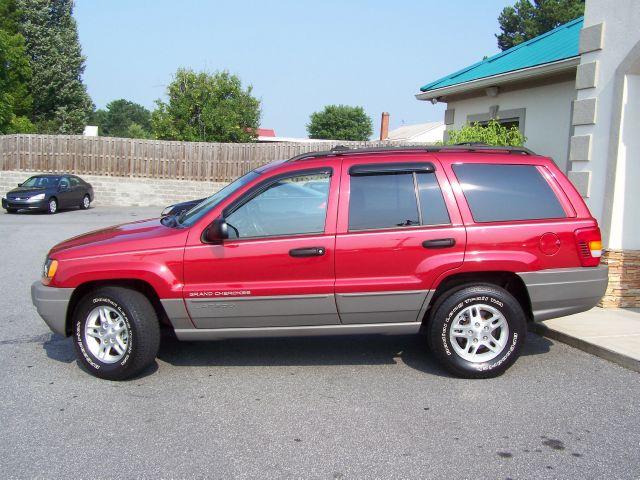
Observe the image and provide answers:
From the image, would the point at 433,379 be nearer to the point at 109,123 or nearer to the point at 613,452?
the point at 613,452

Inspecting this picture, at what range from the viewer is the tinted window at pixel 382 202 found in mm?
5016

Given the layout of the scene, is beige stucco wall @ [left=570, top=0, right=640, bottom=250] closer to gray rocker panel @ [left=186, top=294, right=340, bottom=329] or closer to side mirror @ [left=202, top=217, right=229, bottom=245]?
gray rocker panel @ [left=186, top=294, right=340, bottom=329]

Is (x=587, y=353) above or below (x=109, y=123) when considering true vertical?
below

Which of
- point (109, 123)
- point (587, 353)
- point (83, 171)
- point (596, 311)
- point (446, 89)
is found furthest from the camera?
point (109, 123)

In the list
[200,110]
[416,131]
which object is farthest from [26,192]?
[416,131]

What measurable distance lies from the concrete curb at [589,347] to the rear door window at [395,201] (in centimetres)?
206

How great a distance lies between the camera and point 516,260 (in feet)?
16.4

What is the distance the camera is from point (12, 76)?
111ft

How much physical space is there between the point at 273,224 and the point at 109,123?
390 feet

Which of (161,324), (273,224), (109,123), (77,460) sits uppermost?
(109,123)

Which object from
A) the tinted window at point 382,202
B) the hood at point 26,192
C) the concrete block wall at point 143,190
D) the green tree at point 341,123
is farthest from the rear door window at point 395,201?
the green tree at point 341,123

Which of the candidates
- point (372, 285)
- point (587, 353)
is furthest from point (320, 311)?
point (587, 353)

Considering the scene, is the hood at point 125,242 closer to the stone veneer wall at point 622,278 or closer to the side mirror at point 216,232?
the side mirror at point 216,232

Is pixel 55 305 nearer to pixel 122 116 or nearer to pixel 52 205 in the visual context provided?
pixel 52 205
